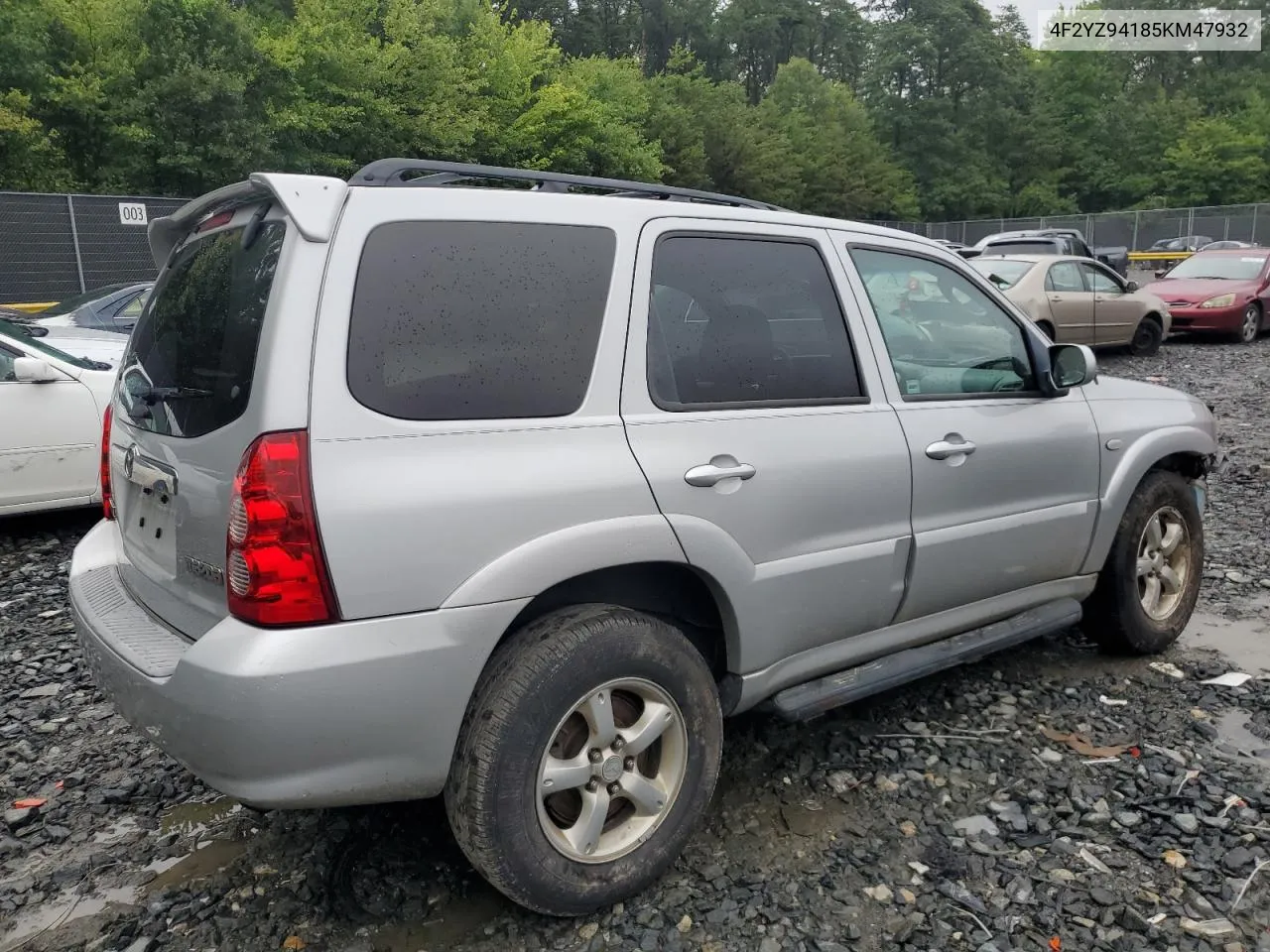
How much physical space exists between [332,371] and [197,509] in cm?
52

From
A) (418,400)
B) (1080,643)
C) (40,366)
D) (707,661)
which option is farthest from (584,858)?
(40,366)

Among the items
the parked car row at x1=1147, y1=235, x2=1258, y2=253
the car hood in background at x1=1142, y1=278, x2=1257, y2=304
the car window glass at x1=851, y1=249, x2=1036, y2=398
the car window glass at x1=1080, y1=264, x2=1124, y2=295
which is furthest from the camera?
the parked car row at x1=1147, y1=235, x2=1258, y2=253

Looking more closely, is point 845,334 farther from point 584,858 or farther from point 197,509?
point 197,509

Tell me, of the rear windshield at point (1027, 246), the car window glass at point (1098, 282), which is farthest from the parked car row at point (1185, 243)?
the car window glass at point (1098, 282)

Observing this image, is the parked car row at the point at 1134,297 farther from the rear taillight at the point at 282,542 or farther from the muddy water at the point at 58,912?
the muddy water at the point at 58,912

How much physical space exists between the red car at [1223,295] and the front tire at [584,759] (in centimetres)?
1544

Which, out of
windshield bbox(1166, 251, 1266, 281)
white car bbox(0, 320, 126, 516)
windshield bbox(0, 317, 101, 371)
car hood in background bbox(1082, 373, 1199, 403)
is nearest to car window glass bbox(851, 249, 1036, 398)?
car hood in background bbox(1082, 373, 1199, 403)

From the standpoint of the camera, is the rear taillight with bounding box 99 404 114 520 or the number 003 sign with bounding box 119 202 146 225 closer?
the rear taillight with bounding box 99 404 114 520

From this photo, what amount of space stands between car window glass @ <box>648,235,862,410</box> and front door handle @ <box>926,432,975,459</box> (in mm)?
327

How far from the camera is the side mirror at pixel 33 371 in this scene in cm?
589

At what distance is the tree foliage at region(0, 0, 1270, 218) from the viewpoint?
76.6 ft

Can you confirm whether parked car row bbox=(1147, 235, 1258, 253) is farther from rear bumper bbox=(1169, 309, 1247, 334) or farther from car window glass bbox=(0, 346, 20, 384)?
car window glass bbox=(0, 346, 20, 384)

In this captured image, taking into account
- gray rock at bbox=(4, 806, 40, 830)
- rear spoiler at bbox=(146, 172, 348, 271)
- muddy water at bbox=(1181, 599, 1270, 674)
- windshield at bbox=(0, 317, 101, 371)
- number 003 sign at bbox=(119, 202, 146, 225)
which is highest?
number 003 sign at bbox=(119, 202, 146, 225)

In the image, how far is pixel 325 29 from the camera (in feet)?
83.9
